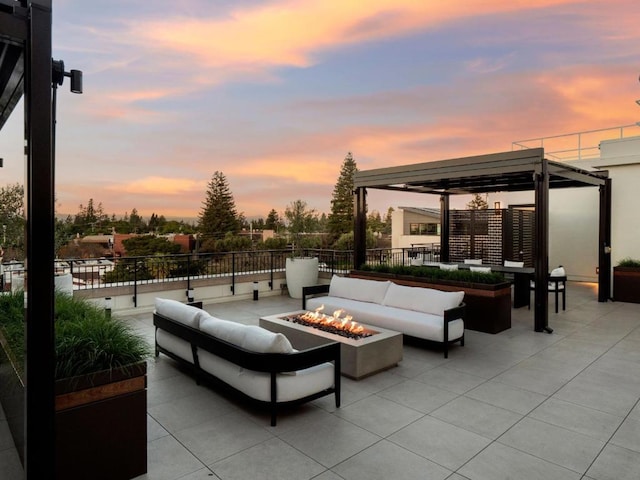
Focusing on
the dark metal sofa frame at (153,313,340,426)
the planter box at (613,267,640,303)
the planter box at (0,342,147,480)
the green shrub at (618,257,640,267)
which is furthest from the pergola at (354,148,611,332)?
the planter box at (0,342,147,480)

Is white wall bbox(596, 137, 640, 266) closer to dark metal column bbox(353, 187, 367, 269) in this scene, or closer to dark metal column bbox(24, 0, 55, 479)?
dark metal column bbox(353, 187, 367, 269)

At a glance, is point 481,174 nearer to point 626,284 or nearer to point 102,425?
point 626,284

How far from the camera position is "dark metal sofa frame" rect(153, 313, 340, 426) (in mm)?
3301

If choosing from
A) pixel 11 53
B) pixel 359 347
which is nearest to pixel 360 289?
pixel 359 347

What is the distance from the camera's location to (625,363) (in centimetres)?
498

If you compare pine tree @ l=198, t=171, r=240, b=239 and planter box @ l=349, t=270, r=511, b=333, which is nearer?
planter box @ l=349, t=270, r=511, b=333

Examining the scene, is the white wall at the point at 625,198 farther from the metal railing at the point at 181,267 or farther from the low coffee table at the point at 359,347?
the low coffee table at the point at 359,347

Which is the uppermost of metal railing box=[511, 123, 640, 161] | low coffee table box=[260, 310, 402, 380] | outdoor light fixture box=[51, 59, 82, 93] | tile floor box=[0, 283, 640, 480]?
metal railing box=[511, 123, 640, 161]

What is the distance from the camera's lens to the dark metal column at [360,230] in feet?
31.3

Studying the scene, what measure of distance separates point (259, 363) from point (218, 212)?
107 feet

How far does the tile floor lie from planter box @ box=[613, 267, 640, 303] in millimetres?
5043

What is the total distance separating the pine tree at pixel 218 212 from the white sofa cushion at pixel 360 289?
92.4ft

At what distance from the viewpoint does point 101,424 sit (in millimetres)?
2438

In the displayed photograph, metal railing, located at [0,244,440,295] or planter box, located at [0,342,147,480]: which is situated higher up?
metal railing, located at [0,244,440,295]
